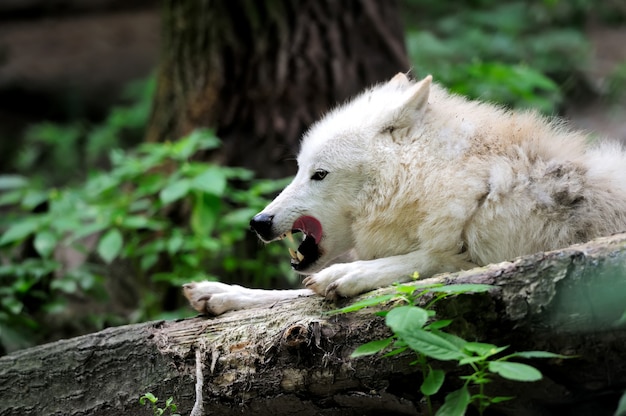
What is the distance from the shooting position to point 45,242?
20.7 feet

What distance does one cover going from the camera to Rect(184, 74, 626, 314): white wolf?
3.60 m

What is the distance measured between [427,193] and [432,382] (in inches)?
49.6

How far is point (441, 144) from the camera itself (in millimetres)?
4000

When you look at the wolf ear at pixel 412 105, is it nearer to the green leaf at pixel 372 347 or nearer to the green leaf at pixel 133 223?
the green leaf at pixel 372 347

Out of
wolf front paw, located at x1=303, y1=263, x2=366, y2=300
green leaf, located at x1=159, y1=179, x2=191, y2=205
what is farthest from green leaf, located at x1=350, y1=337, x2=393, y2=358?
green leaf, located at x1=159, y1=179, x2=191, y2=205

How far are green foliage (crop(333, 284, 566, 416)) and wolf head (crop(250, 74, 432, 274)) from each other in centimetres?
117

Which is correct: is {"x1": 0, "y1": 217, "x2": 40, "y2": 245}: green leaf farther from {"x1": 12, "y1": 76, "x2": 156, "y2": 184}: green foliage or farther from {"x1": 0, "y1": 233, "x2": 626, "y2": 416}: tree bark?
{"x1": 12, "y1": 76, "x2": 156, "y2": 184}: green foliage

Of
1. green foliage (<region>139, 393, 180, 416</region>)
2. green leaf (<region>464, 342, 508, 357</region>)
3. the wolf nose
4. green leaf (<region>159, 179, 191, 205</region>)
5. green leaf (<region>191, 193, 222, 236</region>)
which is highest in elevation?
green leaf (<region>464, 342, 508, 357</region>)

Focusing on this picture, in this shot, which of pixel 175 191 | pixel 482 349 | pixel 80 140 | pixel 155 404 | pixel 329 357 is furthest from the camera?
pixel 80 140

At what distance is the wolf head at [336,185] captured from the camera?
4.12 m

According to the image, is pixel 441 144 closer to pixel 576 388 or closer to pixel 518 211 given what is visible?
pixel 518 211

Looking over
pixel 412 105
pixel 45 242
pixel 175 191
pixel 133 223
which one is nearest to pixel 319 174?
pixel 412 105

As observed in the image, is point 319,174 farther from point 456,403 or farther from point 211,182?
point 211,182

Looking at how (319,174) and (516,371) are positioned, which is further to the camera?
(319,174)
